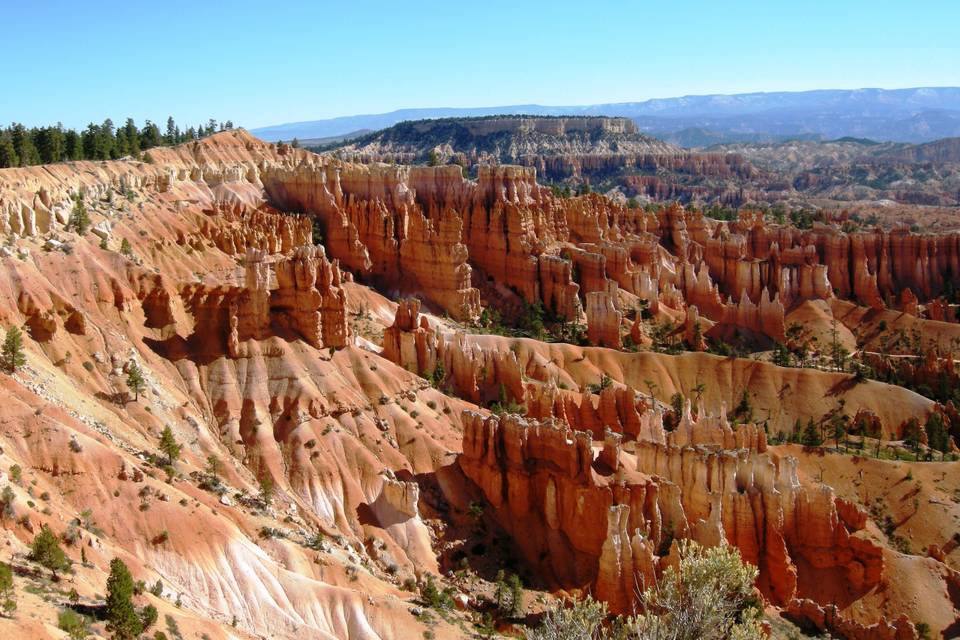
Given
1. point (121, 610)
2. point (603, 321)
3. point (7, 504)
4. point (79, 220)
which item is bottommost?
point (603, 321)

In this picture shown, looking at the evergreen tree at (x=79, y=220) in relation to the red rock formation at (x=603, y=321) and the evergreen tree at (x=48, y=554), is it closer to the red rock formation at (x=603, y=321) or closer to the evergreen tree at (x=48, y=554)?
the evergreen tree at (x=48, y=554)

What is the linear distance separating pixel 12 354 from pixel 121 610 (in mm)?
18583

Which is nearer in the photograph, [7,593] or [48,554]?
[7,593]

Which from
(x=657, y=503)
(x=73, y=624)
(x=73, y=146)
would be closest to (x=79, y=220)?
(x=73, y=146)

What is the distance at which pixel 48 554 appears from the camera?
28156mm

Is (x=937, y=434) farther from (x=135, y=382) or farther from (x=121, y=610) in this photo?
(x=121, y=610)

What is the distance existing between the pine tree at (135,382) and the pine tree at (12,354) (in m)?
5.76

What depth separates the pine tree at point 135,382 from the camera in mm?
45719

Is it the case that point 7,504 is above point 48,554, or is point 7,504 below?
above

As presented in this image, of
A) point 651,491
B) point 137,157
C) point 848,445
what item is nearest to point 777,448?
point 848,445

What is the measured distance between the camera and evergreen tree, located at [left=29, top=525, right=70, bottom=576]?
92.3 ft

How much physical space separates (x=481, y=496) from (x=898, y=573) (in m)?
21.8

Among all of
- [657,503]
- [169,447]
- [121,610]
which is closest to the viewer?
[121,610]

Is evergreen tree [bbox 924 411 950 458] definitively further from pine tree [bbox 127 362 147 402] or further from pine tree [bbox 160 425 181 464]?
pine tree [bbox 127 362 147 402]
